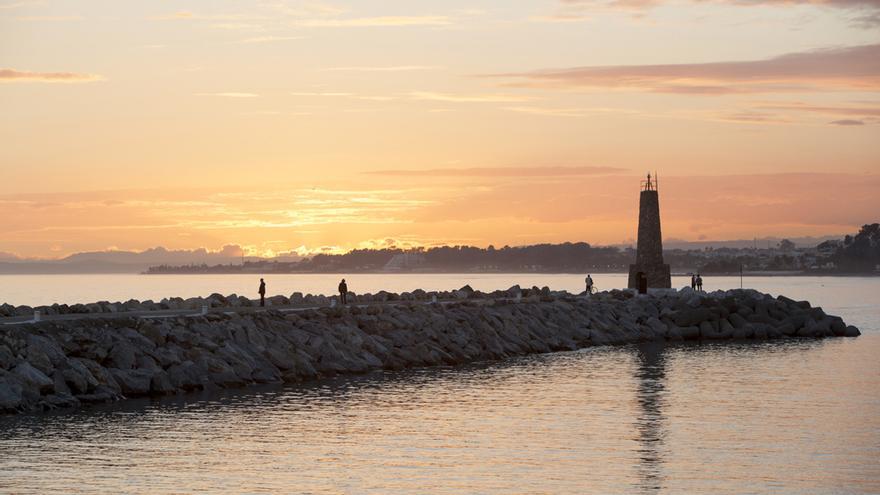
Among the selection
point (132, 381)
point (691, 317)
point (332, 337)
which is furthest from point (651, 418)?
point (691, 317)

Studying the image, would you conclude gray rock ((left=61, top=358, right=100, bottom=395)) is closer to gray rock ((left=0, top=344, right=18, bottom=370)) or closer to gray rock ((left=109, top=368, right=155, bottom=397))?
gray rock ((left=109, top=368, right=155, bottom=397))

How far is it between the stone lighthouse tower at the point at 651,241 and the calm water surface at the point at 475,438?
30743 millimetres

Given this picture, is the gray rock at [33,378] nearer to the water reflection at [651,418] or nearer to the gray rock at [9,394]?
the gray rock at [9,394]

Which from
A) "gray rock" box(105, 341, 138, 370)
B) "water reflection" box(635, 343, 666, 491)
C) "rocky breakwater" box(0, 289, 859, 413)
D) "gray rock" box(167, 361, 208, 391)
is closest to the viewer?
"water reflection" box(635, 343, 666, 491)

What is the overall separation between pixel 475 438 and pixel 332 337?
1632 cm

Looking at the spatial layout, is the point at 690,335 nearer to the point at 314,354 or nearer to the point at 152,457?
the point at 314,354

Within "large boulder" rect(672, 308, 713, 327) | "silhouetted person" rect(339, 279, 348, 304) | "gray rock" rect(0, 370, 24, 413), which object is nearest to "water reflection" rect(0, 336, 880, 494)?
"gray rock" rect(0, 370, 24, 413)

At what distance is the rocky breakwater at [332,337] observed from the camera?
31906 millimetres

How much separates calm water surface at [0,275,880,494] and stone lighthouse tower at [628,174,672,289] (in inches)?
1210

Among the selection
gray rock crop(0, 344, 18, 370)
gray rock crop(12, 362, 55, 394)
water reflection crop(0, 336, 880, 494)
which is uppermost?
gray rock crop(0, 344, 18, 370)

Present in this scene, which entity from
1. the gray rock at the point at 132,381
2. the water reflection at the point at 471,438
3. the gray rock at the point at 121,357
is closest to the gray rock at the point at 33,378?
the water reflection at the point at 471,438

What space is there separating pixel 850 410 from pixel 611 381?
28.4 ft

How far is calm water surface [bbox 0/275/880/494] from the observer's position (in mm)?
21688

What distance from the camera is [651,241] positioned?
70688mm
